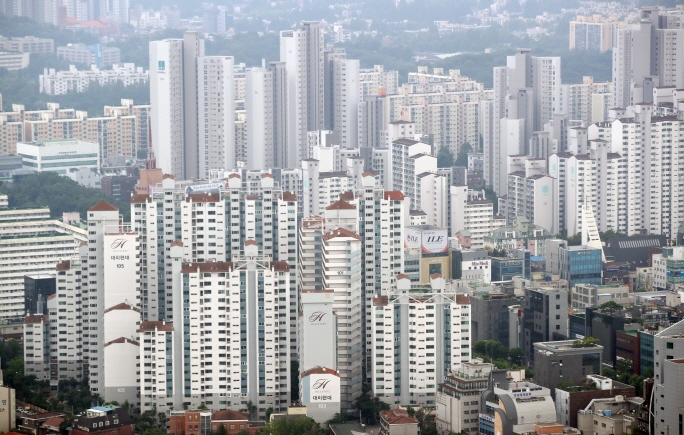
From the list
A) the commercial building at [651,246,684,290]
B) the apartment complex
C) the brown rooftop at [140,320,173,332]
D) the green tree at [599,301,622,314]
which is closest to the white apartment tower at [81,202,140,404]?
the brown rooftop at [140,320,173,332]

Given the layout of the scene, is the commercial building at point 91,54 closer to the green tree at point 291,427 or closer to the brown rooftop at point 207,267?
the brown rooftop at point 207,267

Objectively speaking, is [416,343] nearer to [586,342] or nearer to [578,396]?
[586,342]

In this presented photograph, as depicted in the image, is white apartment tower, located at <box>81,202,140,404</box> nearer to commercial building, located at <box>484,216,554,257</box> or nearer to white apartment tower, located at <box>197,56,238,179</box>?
commercial building, located at <box>484,216,554,257</box>

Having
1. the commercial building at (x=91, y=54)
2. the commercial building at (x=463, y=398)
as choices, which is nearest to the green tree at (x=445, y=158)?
the commercial building at (x=463, y=398)

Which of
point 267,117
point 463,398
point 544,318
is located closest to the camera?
point 463,398

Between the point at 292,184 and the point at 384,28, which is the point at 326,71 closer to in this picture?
the point at 292,184

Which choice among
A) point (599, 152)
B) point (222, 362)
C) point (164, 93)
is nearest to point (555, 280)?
point (599, 152)

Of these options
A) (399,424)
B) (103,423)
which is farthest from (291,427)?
(103,423)
